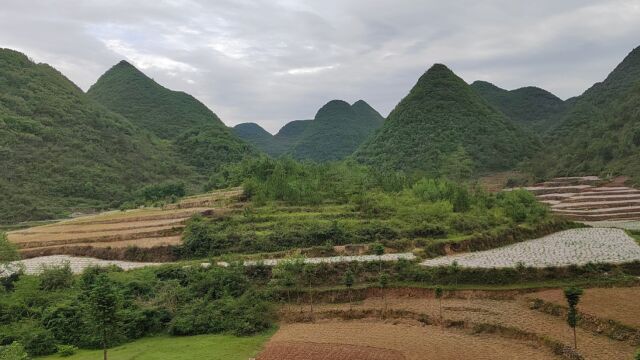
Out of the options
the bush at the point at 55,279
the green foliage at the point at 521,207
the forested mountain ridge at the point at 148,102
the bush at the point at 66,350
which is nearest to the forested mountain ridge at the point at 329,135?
the forested mountain ridge at the point at 148,102

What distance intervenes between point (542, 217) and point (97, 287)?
25.9 metres

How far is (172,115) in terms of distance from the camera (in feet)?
316

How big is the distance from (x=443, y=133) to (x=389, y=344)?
54364 millimetres

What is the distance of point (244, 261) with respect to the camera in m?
21.3

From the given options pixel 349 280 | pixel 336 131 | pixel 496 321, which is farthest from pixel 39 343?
pixel 336 131

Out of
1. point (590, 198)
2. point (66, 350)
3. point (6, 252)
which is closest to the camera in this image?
point (66, 350)

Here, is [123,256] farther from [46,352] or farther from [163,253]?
[46,352]

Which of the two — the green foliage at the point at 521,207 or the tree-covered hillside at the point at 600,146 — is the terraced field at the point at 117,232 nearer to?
the green foliage at the point at 521,207

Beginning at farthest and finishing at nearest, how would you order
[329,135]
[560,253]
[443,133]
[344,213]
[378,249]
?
[329,135] < [443,133] < [344,213] < [378,249] < [560,253]

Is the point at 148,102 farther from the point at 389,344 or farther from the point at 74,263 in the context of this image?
the point at 389,344

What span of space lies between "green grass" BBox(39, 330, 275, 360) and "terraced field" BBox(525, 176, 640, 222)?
27.8 meters

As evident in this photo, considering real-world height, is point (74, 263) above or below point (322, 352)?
above

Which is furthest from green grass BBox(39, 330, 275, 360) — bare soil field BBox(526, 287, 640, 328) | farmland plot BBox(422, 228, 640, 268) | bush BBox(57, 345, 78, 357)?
bare soil field BBox(526, 287, 640, 328)

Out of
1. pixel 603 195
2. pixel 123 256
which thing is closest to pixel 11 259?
pixel 123 256
